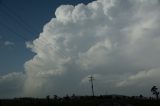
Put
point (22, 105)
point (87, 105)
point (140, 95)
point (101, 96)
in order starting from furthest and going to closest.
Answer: point (140, 95), point (101, 96), point (22, 105), point (87, 105)

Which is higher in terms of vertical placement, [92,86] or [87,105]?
[92,86]

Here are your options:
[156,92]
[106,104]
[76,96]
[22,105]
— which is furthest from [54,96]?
[106,104]

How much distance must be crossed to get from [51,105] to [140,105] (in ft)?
104

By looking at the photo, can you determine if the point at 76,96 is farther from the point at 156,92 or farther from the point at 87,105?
the point at 87,105

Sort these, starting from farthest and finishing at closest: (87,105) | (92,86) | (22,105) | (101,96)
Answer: (101,96)
(92,86)
(22,105)
(87,105)

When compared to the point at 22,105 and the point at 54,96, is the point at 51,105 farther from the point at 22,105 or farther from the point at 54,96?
the point at 54,96

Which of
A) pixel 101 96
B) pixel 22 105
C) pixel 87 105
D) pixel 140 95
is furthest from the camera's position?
pixel 140 95

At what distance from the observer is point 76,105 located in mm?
111438

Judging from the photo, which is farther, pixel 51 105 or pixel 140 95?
pixel 140 95

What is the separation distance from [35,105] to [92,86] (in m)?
42.9

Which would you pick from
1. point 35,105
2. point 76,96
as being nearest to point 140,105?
point 35,105

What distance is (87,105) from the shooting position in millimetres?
109812

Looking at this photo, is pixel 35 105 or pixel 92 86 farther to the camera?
pixel 92 86

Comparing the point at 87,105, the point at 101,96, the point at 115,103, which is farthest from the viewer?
the point at 101,96
